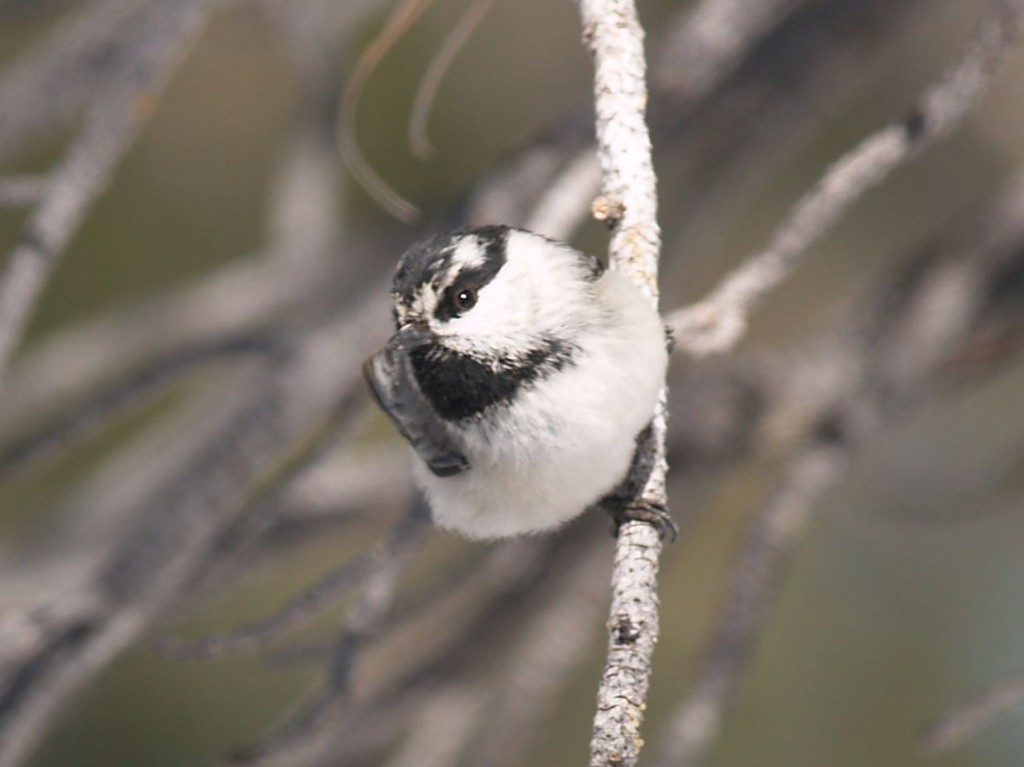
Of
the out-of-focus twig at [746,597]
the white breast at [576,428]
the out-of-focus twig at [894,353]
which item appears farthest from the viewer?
the out-of-focus twig at [894,353]

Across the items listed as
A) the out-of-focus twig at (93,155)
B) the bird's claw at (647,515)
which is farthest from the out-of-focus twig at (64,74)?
the bird's claw at (647,515)

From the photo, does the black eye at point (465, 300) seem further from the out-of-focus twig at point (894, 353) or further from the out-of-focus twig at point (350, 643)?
the out-of-focus twig at point (894, 353)

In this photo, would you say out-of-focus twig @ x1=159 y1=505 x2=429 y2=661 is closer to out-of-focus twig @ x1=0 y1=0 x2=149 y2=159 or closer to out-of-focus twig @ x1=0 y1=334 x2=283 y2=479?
out-of-focus twig @ x1=0 y1=334 x2=283 y2=479

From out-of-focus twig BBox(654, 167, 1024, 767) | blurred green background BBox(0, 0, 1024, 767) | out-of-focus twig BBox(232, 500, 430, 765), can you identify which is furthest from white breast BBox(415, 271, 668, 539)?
blurred green background BBox(0, 0, 1024, 767)

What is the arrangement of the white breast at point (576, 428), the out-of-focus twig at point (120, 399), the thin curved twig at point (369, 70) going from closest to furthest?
the white breast at point (576, 428), the thin curved twig at point (369, 70), the out-of-focus twig at point (120, 399)

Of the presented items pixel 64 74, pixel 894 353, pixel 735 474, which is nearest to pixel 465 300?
pixel 894 353

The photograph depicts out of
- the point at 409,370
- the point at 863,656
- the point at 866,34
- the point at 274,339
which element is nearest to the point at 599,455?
the point at 409,370
